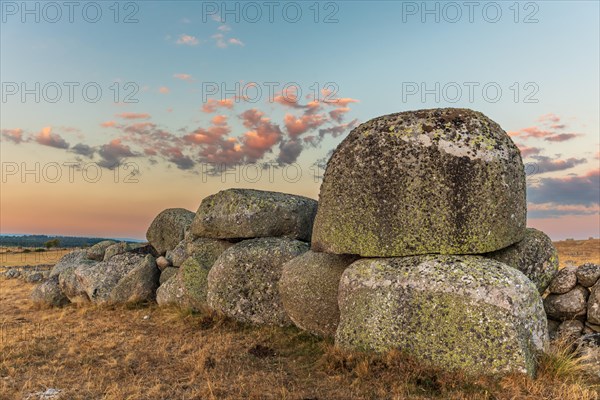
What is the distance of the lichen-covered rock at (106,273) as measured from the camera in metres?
18.6

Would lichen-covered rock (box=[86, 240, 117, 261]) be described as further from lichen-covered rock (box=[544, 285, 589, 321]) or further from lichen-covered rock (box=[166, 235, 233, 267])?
lichen-covered rock (box=[544, 285, 589, 321])

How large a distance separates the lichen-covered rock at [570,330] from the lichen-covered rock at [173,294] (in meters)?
10.8

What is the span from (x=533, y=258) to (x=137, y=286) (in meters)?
14.0

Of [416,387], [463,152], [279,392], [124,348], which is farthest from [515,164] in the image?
[124,348]

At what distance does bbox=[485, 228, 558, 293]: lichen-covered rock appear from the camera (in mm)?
11242

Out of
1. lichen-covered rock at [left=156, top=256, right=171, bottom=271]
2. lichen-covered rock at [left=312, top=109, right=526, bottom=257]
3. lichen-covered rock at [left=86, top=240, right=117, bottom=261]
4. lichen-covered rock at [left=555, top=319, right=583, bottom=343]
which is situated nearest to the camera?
lichen-covered rock at [left=312, top=109, right=526, bottom=257]

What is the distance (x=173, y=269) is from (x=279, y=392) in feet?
35.8

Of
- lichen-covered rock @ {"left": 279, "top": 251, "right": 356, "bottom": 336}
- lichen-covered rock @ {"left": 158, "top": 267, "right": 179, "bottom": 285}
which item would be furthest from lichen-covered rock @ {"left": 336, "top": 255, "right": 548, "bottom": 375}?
lichen-covered rock @ {"left": 158, "top": 267, "right": 179, "bottom": 285}

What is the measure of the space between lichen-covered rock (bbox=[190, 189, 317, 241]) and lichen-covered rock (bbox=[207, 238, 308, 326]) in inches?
38.1

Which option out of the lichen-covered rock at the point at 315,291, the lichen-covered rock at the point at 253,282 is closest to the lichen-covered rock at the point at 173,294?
the lichen-covered rock at the point at 253,282

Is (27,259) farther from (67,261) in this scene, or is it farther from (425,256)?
(425,256)

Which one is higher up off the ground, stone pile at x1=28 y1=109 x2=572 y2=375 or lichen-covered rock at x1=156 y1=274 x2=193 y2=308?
stone pile at x1=28 y1=109 x2=572 y2=375

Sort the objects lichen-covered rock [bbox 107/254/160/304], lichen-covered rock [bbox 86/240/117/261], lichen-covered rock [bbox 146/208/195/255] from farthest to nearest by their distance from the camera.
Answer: lichen-covered rock [bbox 86/240/117/261], lichen-covered rock [bbox 146/208/195/255], lichen-covered rock [bbox 107/254/160/304]

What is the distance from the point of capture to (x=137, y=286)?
59.6 ft
